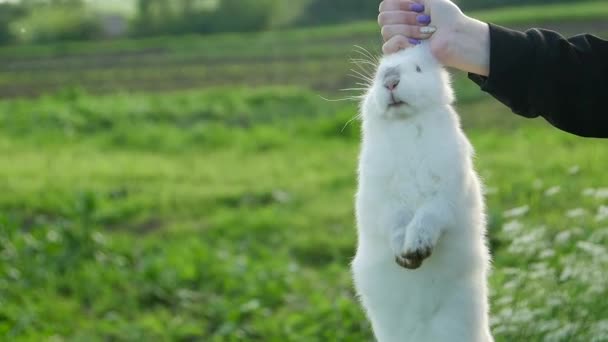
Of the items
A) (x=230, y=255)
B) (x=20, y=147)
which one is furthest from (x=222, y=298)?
(x=20, y=147)

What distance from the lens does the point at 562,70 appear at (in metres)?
2.67

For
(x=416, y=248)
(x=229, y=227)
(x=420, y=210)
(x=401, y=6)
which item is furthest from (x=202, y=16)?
(x=416, y=248)

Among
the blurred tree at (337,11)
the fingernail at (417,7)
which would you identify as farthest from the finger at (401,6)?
the blurred tree at (337,11)

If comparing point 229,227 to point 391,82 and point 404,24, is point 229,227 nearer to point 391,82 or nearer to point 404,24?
point 404,24

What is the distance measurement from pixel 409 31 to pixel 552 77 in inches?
19.6

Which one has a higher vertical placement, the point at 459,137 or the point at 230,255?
the point at 459,137

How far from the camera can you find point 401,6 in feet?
8.55

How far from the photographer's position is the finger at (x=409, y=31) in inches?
99.0

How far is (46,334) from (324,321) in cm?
192

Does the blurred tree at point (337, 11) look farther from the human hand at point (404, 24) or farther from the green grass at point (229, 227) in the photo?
the human hand at point (404, 24)

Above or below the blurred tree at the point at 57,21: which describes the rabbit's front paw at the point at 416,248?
above

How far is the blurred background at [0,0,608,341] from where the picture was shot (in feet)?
17.1

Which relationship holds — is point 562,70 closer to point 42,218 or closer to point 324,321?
point 324,321

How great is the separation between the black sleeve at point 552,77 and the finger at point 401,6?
0.24 metres
